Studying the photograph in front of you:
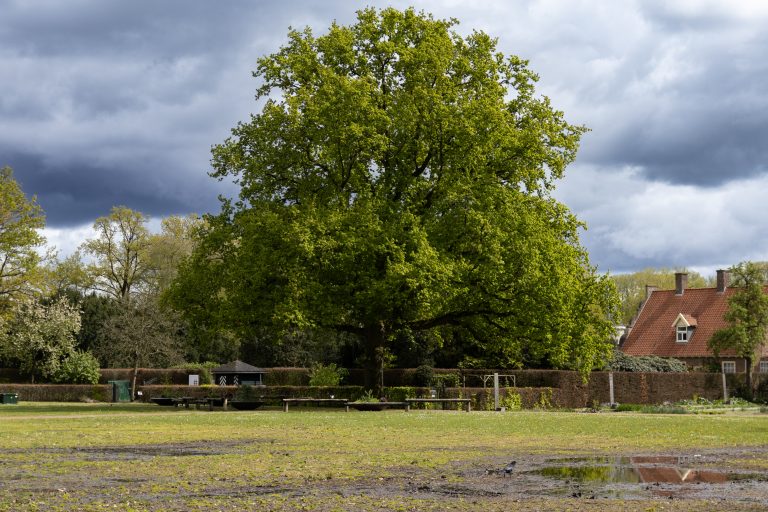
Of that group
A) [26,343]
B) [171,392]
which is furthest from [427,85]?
[26,343]

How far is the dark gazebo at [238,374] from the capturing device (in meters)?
63.0

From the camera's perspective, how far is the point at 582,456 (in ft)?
58.2

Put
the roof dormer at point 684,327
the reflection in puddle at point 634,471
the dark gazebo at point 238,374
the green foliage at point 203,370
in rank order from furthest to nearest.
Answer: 1. the roof dormer at point 684,327
2. the green foliage at point 203,370
3. the dark gazebo at point 238,374
4. the reflection in puddle at point 634,471

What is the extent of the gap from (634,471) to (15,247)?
181ft

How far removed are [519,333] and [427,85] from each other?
38.8 feet

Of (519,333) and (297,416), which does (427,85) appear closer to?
(519,333)

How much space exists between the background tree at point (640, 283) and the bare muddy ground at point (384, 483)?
9001 centimetres

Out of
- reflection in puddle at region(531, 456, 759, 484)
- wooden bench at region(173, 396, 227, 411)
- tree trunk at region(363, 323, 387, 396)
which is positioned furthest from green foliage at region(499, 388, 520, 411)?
reflection in puddle at region(531, 456, 759, 484)

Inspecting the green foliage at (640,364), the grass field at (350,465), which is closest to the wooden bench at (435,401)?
the grass field at (350,465)

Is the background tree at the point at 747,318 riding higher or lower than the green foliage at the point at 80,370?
higher

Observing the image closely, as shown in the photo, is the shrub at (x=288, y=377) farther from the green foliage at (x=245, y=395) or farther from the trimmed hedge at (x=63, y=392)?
the green foliage at (x=245, y=395)

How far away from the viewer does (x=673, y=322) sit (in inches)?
2940

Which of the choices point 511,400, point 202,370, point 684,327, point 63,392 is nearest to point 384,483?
point 511,400

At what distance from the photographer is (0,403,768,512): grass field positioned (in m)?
11.6
